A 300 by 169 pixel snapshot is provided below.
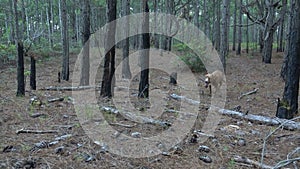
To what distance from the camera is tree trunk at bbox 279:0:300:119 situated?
6961 millimetres

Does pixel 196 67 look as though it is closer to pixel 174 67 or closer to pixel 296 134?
pixel 174 67

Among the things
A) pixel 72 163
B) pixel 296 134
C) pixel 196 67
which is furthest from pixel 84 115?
pixel 196 67

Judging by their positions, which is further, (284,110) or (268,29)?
(268,29)

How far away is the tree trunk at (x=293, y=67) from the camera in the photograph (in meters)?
6.96

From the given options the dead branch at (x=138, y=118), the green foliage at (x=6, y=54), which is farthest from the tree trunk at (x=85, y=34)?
the green foliage at (x=6, y=54)

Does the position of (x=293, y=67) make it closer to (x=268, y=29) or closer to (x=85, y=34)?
(x=85, y=34)

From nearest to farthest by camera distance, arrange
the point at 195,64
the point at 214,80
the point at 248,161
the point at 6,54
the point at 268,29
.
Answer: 1. the point at 248,161
2. the point at 214,80
3. the point at 195,64
4. the point at 268,29
5. the point at 6,54

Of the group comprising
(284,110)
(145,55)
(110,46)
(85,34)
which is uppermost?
(85,34)

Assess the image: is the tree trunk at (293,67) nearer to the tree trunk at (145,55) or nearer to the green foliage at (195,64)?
the tree trunk at (145,55)

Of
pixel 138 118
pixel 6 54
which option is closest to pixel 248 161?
pixel 138 118

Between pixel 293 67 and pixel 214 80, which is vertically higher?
pixel 293 67

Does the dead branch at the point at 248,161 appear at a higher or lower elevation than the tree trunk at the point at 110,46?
lower

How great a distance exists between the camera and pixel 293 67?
7.04 meters

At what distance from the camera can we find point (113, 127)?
568 centimetres
